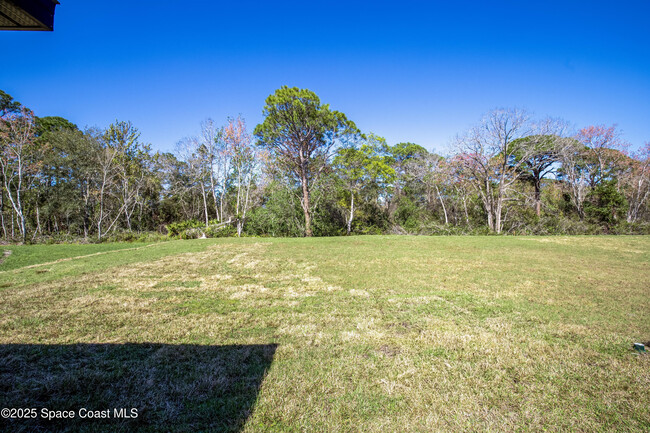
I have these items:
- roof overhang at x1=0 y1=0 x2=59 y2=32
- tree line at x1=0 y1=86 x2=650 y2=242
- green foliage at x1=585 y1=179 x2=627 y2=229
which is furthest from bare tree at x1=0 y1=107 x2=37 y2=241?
green foliage at x1=585 y1=179 x2=627 y2=229

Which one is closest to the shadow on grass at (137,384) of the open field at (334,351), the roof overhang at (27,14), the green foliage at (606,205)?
the open field at (334,351)

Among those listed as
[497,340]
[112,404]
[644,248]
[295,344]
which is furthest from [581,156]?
[112,404]

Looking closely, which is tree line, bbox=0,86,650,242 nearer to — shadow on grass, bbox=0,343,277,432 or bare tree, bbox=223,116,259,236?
bare tree, bbox=223,116,259,236

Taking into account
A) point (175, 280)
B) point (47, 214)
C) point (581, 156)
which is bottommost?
point (175, 280)

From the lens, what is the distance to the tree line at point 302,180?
60.5ft

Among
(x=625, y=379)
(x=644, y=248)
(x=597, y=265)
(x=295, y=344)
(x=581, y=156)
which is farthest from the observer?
(x=581, y=156)

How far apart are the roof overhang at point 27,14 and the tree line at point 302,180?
17495 mm

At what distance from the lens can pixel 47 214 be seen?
2264 centimetres

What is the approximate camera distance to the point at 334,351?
304cm

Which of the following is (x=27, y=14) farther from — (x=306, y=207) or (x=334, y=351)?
(x=306, y=207)

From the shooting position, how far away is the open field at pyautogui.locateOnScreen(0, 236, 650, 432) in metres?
2.04

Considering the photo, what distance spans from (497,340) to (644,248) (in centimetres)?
1237

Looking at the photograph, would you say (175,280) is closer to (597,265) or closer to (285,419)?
(285,419)

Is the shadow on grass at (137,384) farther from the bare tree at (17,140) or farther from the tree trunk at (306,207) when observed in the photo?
the bare tree at (17,140)
